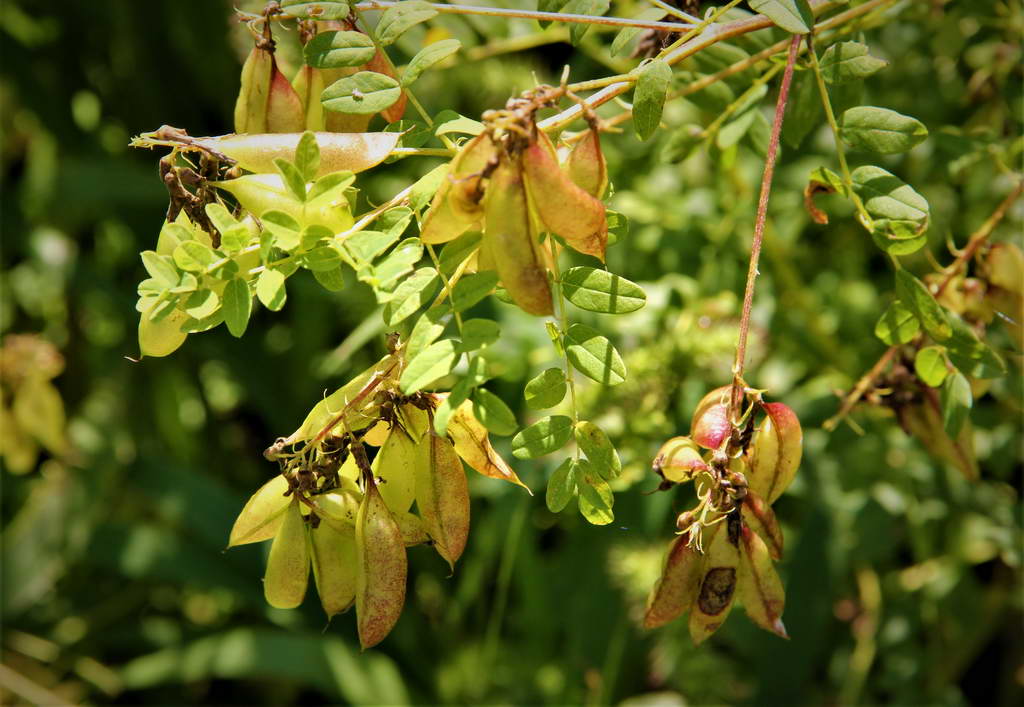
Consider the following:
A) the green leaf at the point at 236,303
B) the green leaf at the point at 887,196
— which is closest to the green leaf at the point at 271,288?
the green leaf at the point at 236,303

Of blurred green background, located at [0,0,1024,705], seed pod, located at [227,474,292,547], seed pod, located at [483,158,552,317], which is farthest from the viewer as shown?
blurred green background, located at [0,0,1024,705]

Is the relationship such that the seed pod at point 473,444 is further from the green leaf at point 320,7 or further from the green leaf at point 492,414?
the green leaf at point 320,7

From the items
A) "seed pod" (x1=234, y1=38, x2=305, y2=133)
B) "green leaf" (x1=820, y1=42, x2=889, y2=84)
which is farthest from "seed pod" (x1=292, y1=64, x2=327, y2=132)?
"green leaf" (x1=820, y1=42, x2=889, y2=84)

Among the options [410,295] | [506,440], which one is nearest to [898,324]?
[410,295]

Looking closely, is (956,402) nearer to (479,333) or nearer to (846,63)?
(846,63)

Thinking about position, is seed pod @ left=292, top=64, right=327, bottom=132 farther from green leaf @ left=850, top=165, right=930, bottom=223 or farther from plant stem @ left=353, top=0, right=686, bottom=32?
green leaf @ left=850, top=165, right=930, bottom=223

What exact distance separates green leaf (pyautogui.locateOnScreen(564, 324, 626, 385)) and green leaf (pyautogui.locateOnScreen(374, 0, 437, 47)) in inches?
8.1

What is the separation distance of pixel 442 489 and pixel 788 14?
0.35 m

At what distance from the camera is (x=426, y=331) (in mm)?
531

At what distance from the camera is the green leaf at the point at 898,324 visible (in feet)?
2.13

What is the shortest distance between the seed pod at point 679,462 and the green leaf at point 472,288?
0.15 metres

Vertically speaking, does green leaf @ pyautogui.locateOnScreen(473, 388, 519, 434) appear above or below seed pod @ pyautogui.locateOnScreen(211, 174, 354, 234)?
below

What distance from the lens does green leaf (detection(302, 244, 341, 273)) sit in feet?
1.75

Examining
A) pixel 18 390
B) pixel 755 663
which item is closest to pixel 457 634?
pixel 755 663
